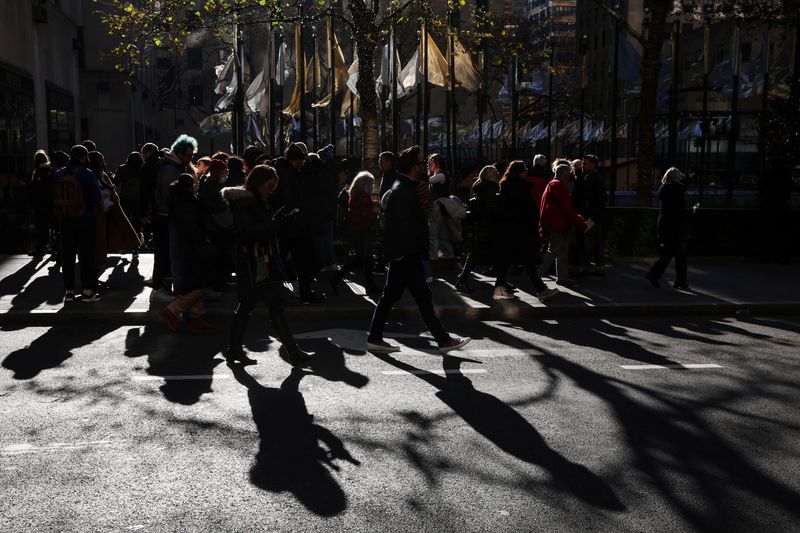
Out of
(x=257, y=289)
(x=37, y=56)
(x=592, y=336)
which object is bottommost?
(x=592, y=336)

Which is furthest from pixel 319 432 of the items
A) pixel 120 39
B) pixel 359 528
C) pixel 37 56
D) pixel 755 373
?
pixel 120 39

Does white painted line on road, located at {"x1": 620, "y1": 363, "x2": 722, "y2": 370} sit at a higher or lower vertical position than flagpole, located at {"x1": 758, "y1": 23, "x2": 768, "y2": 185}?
lower

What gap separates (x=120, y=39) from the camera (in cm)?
3641

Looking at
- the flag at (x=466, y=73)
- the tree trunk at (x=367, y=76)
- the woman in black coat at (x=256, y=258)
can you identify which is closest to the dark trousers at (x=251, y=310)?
the woman in black coat at (x=256, y=258)

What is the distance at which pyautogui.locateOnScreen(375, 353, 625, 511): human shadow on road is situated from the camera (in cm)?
522

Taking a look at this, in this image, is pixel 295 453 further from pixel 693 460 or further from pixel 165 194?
pixel 165 194

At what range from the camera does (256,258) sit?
27.8 feet

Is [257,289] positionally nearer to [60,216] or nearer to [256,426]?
[256,426]

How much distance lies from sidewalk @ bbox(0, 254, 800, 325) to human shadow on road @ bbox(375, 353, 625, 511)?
2818mm

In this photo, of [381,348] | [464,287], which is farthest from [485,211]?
[381,348]

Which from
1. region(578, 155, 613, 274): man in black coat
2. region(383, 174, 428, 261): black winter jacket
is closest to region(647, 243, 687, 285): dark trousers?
region(578, 155, 613, 274): man in black coat

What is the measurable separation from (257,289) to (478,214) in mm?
4903

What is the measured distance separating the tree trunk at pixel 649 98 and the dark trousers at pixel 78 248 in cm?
1054

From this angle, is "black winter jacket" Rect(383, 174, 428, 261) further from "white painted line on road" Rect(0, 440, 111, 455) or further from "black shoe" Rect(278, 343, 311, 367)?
"white painted line on road" Rect(0, 440, 111, 455)
